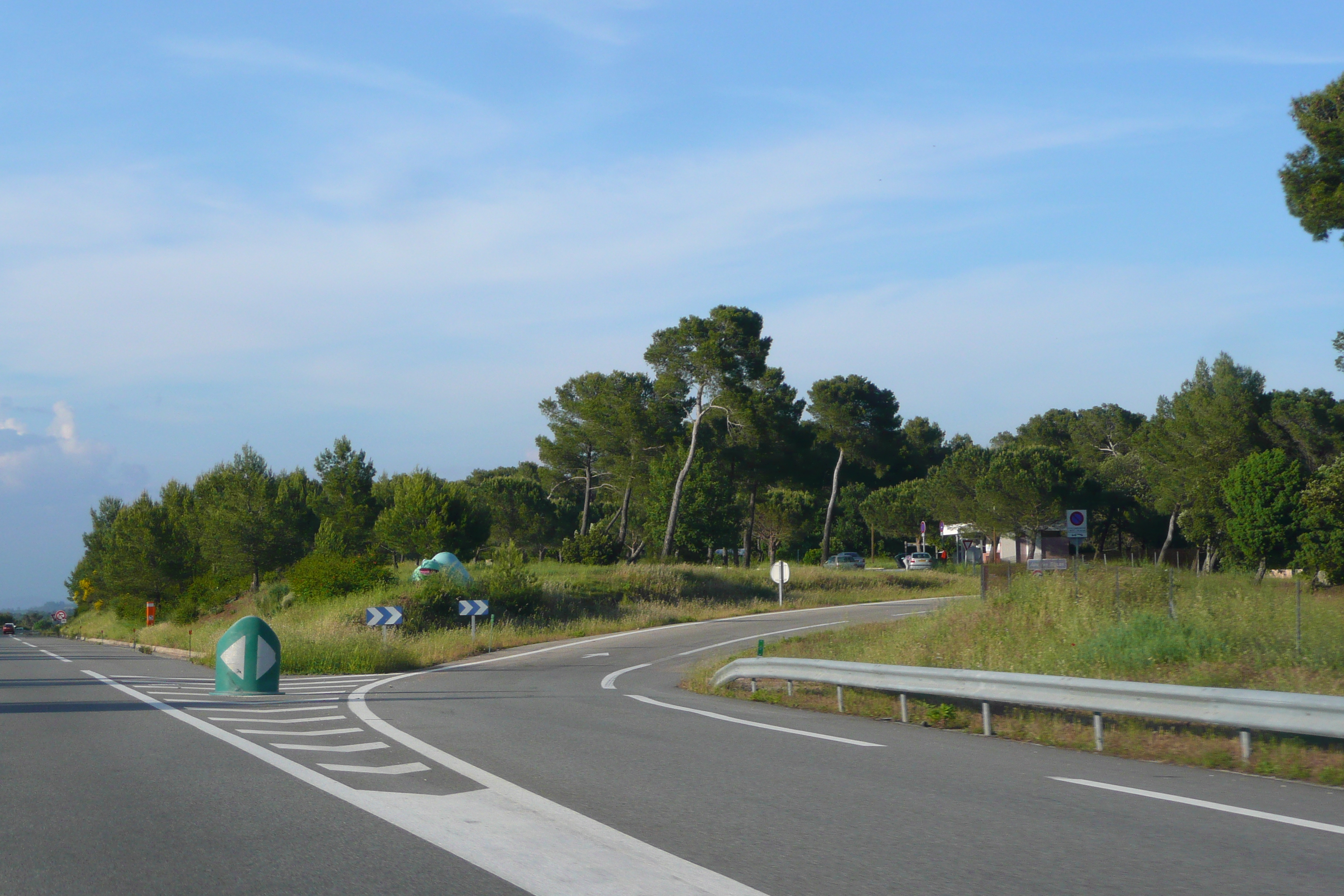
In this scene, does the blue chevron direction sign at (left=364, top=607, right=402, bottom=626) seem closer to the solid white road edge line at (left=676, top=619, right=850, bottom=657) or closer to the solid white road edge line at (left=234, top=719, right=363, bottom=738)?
the solid white road edge line at (left=676, top=619, right=850, bottom=657)

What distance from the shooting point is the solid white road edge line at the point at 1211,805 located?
19.3 feet

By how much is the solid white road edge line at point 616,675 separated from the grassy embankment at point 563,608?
557 cm

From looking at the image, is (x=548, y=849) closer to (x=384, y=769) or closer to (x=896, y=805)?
(x=896, y=805)

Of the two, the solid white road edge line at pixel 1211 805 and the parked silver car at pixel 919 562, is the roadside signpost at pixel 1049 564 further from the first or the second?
the parked silver car at pixel 919 562

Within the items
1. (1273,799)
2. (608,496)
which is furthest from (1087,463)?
(1273,799)

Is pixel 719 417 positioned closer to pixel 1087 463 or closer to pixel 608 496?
pixel 608 496

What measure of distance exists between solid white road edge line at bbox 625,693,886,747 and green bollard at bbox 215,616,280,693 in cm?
525

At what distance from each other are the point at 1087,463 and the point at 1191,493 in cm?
3353

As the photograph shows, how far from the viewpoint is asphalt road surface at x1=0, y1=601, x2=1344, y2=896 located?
475cm

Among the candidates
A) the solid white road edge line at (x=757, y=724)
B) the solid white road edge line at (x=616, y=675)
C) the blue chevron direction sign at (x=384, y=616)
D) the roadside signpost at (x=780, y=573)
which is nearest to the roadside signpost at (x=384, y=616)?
the blue chevron direction sign at (x=384, y=616)

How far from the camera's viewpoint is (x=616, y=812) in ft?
20.6

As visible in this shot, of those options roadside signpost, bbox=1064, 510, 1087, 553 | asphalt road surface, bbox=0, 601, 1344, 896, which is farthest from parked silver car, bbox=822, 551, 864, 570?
asphalt road surface, bbox=0, 601, 1344, 896

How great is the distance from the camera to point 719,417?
60500 mm

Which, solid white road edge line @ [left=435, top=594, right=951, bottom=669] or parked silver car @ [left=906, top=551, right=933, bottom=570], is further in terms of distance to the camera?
parked silver car @ [left=906, top=551, right=933, bottom=570]
